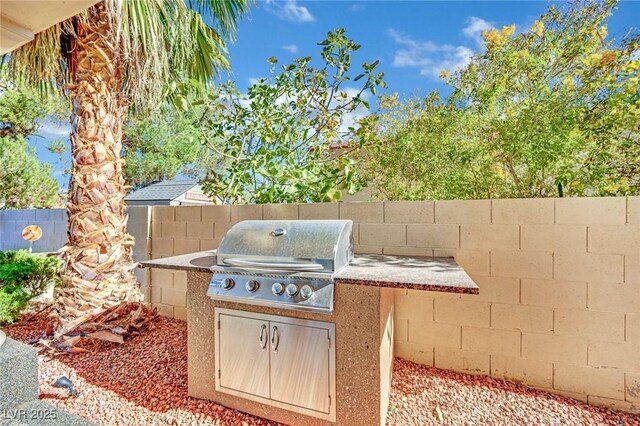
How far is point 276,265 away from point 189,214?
271 centimetres

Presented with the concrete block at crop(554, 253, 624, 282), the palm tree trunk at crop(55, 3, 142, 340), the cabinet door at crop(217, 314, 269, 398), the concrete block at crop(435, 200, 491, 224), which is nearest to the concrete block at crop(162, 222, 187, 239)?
the palm tree trunk at crop(55, 3, 142, 340)

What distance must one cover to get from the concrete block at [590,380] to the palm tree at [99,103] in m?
5.07

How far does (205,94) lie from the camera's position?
494cm

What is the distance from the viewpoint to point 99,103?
4.03 m

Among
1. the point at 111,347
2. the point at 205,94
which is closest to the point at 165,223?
the point at 111,347

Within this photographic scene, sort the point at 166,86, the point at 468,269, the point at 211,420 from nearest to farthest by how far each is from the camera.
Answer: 1. the point at 211,420
2. the point at 468,269
3. the point at 166,86

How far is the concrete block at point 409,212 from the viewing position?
11.0 ft

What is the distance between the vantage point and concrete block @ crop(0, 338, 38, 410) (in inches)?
85.2

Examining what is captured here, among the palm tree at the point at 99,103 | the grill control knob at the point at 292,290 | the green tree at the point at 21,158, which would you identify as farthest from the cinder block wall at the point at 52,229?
the grill control knob at the point at 292,290

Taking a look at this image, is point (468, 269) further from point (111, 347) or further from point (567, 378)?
point (111, 347)

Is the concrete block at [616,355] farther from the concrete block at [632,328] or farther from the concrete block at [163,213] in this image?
the concrete block at [163,213]

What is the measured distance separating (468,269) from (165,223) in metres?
4.23

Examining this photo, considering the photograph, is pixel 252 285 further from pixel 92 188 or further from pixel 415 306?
pixel 92 188

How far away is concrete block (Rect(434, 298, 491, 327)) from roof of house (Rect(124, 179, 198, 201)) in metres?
9.35
